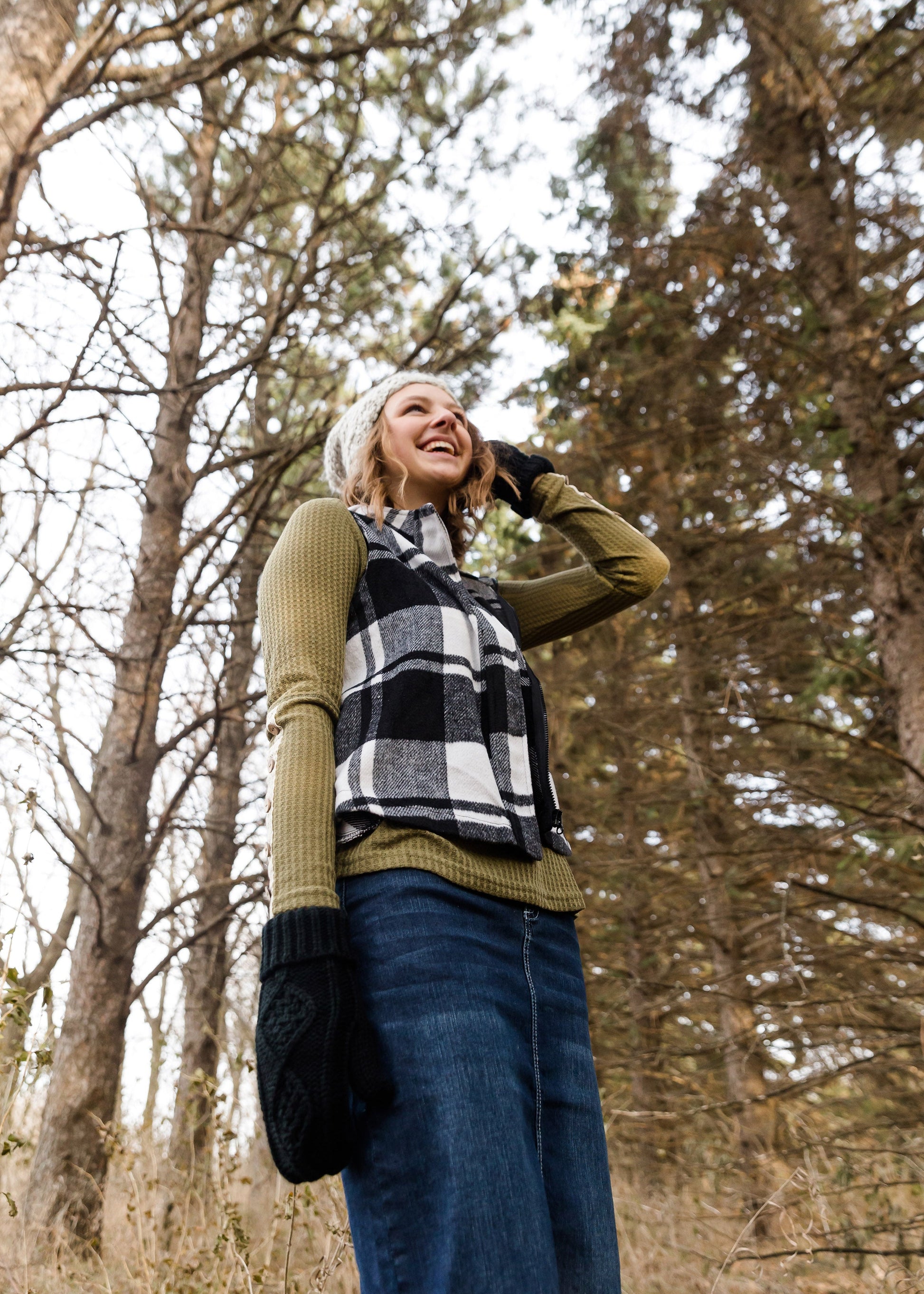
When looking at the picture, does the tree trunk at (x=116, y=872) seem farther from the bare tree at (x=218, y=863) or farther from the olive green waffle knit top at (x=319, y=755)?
the olive green waffle knit top at (x=319, y=755)

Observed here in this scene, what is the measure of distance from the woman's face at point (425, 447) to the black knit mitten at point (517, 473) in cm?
18

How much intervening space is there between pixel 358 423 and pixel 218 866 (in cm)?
712

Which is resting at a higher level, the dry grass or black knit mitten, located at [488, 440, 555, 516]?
black knit mitten, located at [488, 440, 555, 516]

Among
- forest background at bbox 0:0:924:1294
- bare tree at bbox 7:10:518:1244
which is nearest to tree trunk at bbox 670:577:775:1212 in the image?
forest background at bbox 0:0:924:1294

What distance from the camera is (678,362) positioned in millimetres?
6652

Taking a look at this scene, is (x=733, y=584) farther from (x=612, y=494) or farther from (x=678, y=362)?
(x=678, y=362)

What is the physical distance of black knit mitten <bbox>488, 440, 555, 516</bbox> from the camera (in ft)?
7.51

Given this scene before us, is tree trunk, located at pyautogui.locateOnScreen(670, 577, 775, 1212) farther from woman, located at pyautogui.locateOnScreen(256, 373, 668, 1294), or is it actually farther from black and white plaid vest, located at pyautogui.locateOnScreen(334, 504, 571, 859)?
woman, located at pyautogui.locateOnScreen(256, 373, 668, 1294)

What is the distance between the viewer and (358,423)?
216 centimetres

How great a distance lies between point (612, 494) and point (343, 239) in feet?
9.26

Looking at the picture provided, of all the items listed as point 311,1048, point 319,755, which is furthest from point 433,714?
point 311,1048

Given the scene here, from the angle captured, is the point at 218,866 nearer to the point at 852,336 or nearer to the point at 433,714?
the point at 852,336

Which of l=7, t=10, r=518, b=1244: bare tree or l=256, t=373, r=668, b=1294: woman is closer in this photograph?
l=256, t=373, r=668, b=1294: woman

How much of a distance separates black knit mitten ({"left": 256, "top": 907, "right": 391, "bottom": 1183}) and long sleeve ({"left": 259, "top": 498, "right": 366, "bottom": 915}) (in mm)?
58
